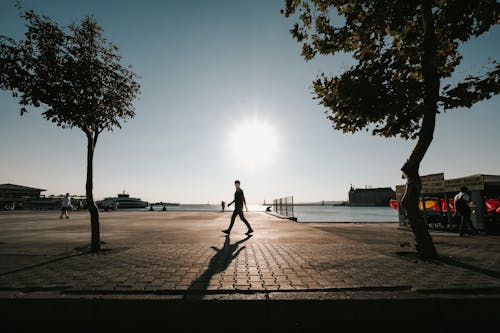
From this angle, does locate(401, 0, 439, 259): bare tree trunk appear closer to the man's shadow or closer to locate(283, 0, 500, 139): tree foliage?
locate(283, 0, 500, 139): tree foliage

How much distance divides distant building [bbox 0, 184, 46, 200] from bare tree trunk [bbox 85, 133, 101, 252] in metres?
79.8

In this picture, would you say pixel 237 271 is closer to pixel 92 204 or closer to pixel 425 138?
pixel 92 204

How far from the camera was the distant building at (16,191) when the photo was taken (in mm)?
67619

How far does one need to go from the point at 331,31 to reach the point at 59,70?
6.53 meters

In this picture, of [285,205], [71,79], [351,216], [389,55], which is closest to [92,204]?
[71,79]

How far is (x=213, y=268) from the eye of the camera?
173 inches

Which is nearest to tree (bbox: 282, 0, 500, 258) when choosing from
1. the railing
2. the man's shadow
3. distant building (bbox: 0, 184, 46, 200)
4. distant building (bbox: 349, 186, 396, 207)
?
the man's shadow

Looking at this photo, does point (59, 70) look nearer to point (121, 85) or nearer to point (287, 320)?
point (121, 85)

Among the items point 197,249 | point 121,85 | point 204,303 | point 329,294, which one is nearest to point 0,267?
point 197,249

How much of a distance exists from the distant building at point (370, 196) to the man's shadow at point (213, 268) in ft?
575

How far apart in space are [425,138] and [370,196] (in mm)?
185948

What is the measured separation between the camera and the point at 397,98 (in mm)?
5156

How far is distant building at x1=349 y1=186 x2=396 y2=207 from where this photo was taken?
163m

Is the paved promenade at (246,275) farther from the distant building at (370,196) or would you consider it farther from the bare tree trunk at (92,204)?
the distant building at (370,196)
